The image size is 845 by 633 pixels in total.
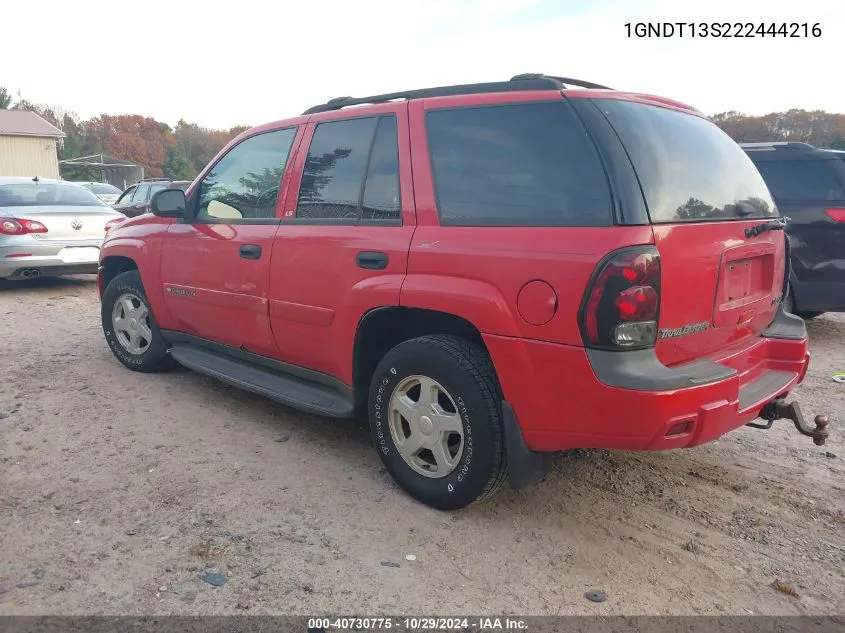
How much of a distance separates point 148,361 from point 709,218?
13.4 feet

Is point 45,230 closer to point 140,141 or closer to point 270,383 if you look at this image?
point 270,383

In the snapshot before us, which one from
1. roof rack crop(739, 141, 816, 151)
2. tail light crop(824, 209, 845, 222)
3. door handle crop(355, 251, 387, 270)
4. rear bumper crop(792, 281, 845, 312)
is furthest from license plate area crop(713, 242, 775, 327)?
roof rack crop(739, 141, 816, 151)

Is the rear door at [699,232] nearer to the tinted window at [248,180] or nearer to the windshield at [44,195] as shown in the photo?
the tinted window at [248,180]

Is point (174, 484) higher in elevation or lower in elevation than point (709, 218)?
lower

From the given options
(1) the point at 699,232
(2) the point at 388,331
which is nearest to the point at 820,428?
(1) the point at 699,232

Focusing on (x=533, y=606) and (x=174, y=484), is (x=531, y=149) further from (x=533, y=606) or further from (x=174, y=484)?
(x=174, y=484)

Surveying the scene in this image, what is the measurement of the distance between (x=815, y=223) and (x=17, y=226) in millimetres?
8929

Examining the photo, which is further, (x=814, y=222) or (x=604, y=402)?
(x=814, y=222)

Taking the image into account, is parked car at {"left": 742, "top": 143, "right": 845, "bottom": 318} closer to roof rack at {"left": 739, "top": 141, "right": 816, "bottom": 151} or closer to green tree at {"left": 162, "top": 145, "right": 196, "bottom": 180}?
roof rack at {"left": 739, "top": 141, "right": 816, "bottom": 151}

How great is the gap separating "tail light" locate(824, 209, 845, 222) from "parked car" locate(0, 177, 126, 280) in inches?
329

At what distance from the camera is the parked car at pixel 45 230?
7965 millimetres

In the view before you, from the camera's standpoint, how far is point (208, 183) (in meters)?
4.35

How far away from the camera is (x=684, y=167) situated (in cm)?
274

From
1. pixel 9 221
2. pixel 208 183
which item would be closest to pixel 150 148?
pixel 9 221
